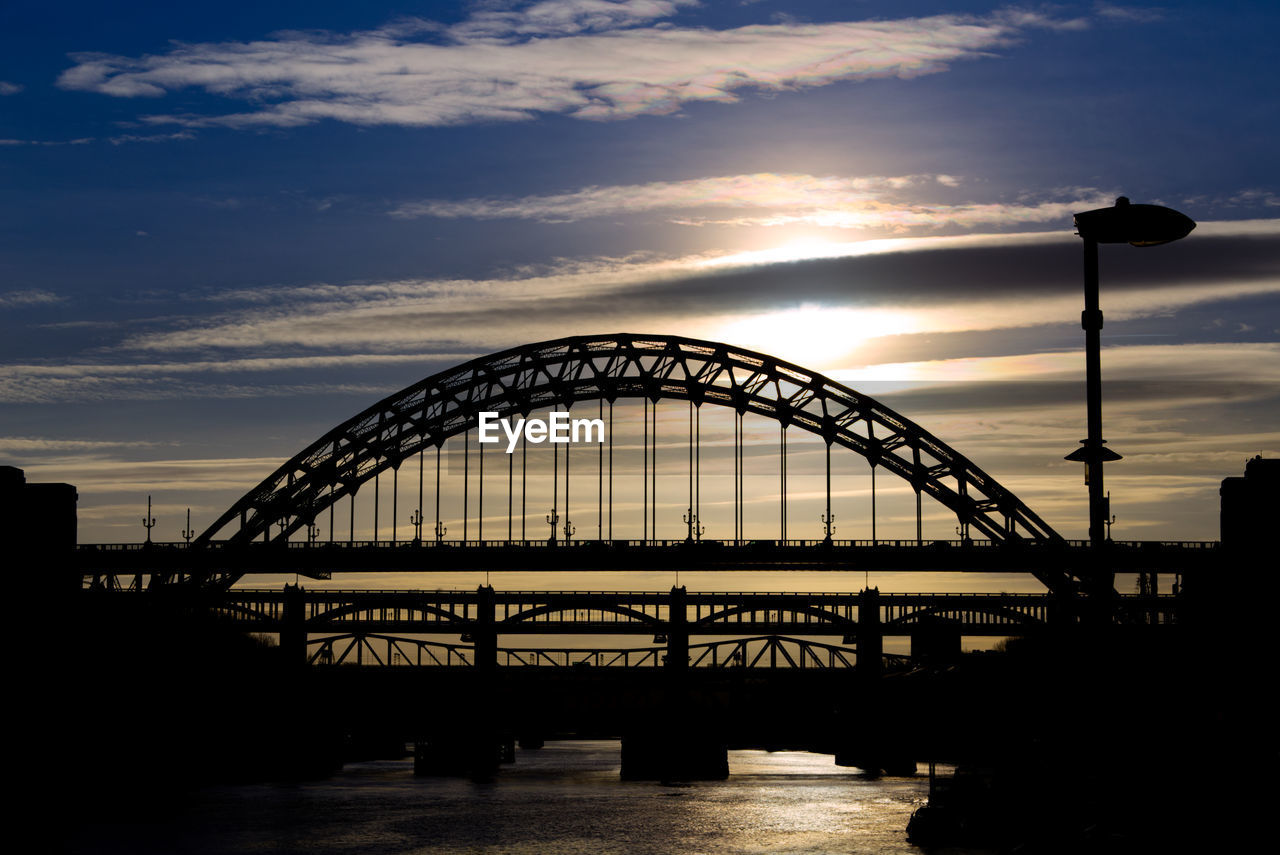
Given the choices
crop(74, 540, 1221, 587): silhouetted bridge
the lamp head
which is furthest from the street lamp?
crop(74, 540, 1221, 587): silhouetted bridge

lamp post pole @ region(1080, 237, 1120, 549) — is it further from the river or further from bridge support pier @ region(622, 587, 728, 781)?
bridge support pier @ region(622, 587, 728, 781)

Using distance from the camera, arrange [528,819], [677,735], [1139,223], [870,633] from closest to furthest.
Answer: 1. [1139,223]
2. [528,819]
3. [677,735]
4. [870,633]

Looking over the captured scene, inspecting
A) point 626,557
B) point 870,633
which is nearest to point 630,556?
point 626,557

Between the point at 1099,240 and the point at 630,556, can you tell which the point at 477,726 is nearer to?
the point at 630,556

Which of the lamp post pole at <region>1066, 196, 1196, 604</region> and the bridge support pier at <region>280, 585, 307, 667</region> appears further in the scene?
the bridge support pier at <region>280, 585, 307, 667</region>

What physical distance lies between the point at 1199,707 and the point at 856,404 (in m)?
60.1

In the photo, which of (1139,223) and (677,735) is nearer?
(1139,223)

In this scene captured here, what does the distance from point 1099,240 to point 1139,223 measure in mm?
755

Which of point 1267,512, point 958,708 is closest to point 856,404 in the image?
point 1267,512

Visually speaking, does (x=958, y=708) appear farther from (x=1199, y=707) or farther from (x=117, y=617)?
(x=117, y=617)

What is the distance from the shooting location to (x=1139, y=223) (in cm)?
2156

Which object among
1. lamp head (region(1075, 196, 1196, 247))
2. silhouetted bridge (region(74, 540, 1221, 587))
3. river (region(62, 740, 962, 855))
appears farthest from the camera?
silhouetted bridge (region(74, 540, 1221, 587))

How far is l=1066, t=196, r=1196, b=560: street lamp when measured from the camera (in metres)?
21.5

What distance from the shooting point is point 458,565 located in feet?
380
